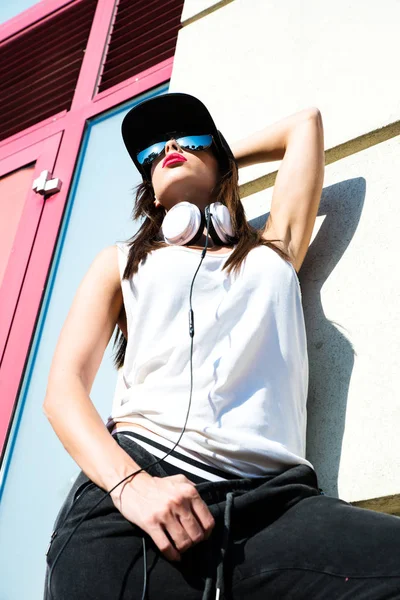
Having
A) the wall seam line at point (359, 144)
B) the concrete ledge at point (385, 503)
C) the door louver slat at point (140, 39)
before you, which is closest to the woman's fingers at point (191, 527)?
the concrete ledge at point (385, 503)

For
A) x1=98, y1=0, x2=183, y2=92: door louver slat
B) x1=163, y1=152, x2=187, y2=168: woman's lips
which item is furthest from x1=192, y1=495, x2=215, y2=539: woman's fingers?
x1=98, y1=0, x2=183, y2=92: door louver slat

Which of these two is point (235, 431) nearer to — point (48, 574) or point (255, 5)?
point (48, 574)

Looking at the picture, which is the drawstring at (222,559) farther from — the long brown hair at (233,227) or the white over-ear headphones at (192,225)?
the white over-ear headphones at (192,225)

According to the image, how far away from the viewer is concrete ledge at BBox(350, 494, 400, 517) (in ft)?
6.66

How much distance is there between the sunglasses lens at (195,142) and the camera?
A: 269cm

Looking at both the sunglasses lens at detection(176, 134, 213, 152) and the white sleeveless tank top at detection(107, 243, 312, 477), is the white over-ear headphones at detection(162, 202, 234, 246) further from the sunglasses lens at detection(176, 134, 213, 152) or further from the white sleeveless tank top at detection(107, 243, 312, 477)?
the sunglasses lens at detection(176, 134, 213, 152)

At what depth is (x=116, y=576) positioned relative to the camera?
5.35ft

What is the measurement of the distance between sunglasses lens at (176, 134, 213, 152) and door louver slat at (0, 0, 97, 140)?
2.41m

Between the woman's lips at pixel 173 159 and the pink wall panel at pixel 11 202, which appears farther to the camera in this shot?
the pink wall panel at pixel 11 202

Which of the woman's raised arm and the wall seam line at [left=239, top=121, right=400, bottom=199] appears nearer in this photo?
the woman's raised arm

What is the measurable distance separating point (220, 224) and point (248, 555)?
104 cm

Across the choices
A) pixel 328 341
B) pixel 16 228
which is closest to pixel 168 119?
pixel 328 341

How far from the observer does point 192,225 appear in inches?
93.2

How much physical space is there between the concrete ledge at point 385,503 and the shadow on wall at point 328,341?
0.28ft
